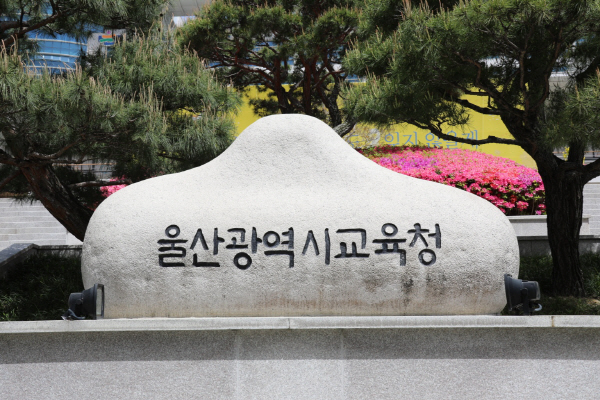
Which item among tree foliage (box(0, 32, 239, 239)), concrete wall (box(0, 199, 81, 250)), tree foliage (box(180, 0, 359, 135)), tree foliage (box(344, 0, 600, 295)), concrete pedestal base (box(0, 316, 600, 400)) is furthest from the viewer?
concrete wall (box(0, 199, 81, 250))

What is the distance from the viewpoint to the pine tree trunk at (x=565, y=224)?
6.53 metres

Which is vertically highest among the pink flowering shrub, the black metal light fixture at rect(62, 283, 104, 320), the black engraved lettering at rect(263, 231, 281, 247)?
the pink flowering shrub

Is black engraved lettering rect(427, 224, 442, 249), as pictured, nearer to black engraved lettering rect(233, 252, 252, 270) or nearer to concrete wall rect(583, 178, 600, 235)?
black engraved lettering rect(233, 252, 252, 270)

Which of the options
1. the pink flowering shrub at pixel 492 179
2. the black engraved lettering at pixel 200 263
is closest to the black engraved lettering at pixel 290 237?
the black engraved lettering at pixel 200 263

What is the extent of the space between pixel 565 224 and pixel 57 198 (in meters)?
5.81

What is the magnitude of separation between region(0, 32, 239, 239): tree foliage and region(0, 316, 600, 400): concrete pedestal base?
2.51 m

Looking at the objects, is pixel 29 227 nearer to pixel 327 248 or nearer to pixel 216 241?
pixel 216 241

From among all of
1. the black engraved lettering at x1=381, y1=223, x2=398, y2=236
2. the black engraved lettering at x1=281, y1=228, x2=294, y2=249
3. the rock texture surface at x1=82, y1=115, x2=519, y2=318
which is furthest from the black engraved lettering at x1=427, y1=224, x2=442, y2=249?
the black engraved lettering at x1=281, y1=228, x2=294, y2=249

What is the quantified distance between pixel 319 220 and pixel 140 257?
41.5 inches

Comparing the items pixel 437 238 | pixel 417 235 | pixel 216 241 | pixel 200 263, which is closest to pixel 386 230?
pixel 417 235

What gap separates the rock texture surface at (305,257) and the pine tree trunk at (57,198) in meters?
3.49

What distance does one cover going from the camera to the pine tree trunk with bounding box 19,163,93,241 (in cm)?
650

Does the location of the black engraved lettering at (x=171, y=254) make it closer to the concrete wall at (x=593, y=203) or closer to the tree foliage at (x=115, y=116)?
the tree foliage at (x=115, y=116)

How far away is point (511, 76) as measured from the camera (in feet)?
20.1
